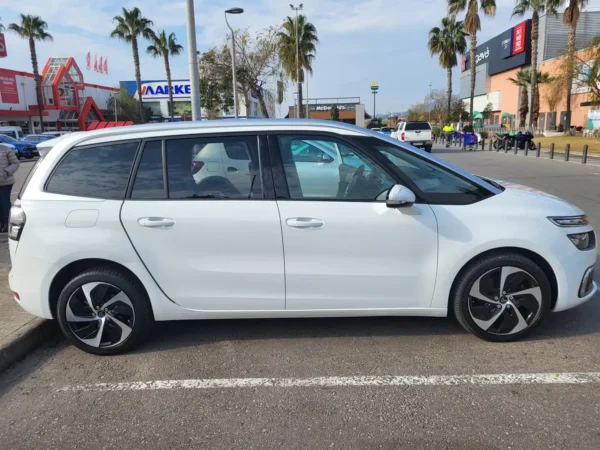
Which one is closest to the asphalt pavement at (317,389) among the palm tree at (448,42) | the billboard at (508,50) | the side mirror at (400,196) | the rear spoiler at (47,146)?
the side mirror at (400,196)

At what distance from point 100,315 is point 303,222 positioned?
1.71 metres

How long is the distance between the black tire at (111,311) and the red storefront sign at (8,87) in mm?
52389

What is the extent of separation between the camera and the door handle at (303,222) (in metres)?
3.46

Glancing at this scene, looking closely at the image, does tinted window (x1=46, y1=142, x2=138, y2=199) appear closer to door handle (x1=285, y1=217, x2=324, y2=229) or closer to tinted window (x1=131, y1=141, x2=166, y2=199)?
tinted window (x1=131, y1=141, x2=166, y2=199)

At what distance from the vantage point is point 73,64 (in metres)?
55.8

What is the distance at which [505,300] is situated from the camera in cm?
360

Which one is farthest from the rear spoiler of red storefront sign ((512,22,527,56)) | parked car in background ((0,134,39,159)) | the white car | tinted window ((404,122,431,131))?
red storefront sign ((512,22,527,56))

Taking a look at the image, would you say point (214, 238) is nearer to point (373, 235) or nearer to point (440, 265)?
point (373, 235)

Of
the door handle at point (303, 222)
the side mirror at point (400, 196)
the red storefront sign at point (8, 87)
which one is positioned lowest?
the door handle at point (303, 222)

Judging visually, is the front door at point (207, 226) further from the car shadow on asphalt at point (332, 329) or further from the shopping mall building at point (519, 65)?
the shopping mall building at point (519, 65)

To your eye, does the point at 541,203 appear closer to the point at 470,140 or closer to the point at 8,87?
the point at 470,140

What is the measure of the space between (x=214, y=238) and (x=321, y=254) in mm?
793

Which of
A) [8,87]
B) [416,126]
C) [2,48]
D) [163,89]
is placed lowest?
[416,126]

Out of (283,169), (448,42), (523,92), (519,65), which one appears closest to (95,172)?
(283,169)
